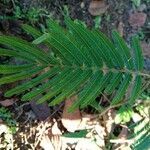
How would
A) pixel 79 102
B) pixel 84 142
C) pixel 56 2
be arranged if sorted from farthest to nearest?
pixel 56 2 → pixel 84 142 → pixel 79 102

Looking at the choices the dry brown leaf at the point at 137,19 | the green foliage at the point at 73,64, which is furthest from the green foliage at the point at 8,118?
the green foliage at the point at 73,64

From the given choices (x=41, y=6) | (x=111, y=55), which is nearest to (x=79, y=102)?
(x=111, y=55)

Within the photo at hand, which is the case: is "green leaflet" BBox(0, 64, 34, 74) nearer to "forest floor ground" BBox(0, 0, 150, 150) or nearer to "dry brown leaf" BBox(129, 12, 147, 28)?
"forest floor ground" BBox(0, 0, 150, 150)

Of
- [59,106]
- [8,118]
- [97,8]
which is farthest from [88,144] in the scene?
[97,8]

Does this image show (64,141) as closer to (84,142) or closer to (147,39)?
(84,142)

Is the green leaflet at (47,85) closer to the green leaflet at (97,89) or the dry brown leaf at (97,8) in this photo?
the green leaflet at (97,89)

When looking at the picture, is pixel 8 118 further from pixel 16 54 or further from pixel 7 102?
pixel 16 54
